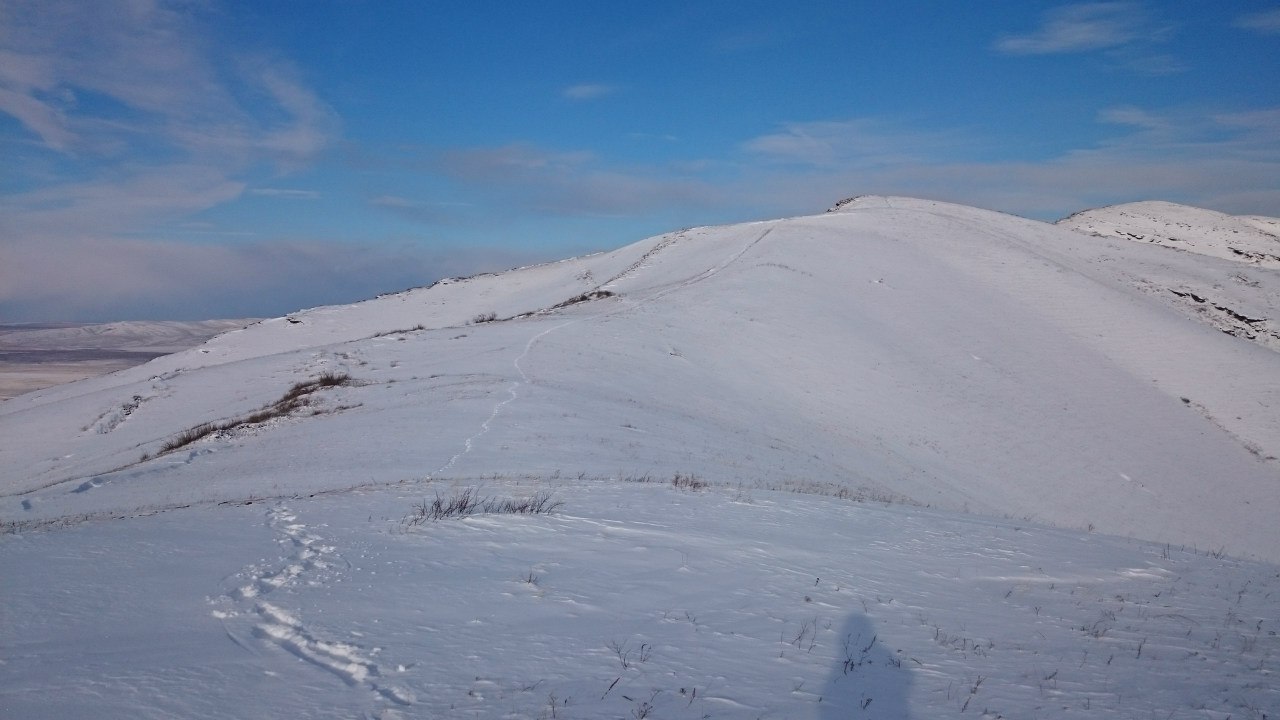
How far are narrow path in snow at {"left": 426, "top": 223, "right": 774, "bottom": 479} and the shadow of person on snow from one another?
9516 mm

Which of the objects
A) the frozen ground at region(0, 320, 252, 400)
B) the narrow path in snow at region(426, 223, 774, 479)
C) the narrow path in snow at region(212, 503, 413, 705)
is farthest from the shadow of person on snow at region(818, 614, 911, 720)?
the frozen ground at region(0, 320, 252, 400)

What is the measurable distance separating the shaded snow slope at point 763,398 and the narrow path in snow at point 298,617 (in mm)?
5937

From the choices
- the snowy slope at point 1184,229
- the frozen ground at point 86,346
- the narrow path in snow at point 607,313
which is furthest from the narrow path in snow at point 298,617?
the frozen ground at point 86,346

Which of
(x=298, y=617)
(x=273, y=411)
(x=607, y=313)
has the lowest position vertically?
(x=298, y=617)

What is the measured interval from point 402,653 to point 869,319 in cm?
3619

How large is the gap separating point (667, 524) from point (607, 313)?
77.2 feet

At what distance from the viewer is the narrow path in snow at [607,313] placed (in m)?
16.4

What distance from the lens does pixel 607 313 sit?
33625 millimetres

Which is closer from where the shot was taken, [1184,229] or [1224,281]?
[1224,281]

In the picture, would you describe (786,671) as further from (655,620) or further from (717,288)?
(717,288)

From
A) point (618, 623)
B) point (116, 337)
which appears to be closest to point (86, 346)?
point (116, 337)

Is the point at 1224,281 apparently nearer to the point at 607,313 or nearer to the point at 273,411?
the point at 607,313

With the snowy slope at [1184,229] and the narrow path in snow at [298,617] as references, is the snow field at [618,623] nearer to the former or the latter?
the narrow path in snow at [298,617]

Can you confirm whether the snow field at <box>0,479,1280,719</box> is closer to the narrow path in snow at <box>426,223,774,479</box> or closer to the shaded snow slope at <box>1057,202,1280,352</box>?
the narrow path in snow at <box>426,223,774,479</box>
